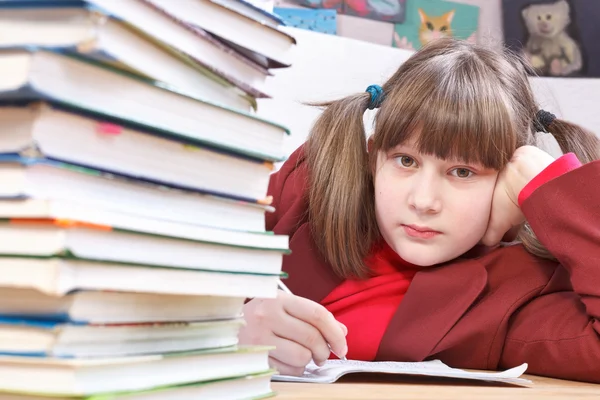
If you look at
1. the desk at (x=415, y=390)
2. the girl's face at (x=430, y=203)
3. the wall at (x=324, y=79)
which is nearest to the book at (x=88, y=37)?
the desk at (x=415, y=390)

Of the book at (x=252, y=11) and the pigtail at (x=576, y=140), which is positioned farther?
the pigtail at (x=576, y=140)

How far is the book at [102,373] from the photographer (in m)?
0.35

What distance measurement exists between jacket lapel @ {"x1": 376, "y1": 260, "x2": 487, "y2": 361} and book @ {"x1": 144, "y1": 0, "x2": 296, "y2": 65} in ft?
1.99

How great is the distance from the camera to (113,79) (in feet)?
1.23

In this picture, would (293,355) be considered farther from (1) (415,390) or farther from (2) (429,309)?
(2) (429,309)

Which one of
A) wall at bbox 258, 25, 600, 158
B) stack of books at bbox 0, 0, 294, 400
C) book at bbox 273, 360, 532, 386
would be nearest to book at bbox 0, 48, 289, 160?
stack of books at bbox 0, 0, 294, 400

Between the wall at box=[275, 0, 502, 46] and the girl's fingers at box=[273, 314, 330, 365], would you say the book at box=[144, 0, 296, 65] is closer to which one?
the girl's fingers at box=[273, 314, 330, 365]

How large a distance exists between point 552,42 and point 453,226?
5.22 feet

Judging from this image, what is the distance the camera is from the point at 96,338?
374 millimetres

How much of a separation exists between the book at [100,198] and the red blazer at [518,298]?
607 millimetres

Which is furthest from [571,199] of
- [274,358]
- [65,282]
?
[65,282]

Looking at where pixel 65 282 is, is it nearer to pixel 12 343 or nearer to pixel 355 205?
pixel 12 343

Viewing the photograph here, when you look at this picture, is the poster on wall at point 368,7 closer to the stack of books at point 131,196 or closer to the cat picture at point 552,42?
the cat picture at point 552,42

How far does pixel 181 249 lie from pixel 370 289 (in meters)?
0.78
